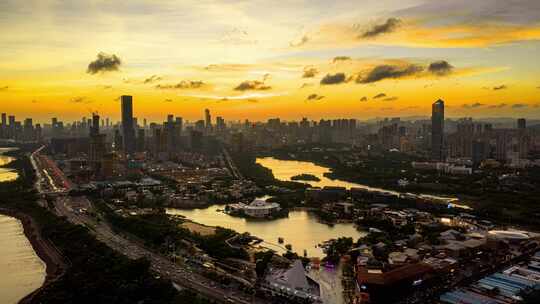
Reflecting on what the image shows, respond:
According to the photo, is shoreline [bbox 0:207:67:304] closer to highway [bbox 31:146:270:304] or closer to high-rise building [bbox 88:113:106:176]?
highway [bbox 31:146:270:304]

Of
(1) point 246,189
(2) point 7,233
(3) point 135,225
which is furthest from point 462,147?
(2) point 7,233

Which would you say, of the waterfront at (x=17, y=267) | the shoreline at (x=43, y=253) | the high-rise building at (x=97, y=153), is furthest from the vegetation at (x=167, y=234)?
A: the high-rise building at (x=97, y=153)

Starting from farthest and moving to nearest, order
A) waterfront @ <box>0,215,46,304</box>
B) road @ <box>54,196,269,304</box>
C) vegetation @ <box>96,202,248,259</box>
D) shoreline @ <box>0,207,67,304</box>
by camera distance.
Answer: vegetation @ <box>96,202,248,259</box> < waterfront @ <box>0,215,46,304</box> < shoreline @ <box>0,207,67,304</box> < road @ <box>54,196,269,304</box>

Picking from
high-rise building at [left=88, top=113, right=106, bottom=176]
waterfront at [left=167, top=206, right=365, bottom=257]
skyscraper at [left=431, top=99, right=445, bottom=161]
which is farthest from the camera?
skyscraper at [left=431, top=99, right=445, bottom=161]

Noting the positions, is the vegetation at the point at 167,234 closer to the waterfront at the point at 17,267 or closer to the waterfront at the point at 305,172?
the waterfront at the point at 17,267

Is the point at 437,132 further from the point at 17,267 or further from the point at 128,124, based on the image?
the point at 17,267

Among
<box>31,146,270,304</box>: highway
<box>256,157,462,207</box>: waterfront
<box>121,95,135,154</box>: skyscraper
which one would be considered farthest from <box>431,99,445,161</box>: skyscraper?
<box>31,146,270,304</box>: highway

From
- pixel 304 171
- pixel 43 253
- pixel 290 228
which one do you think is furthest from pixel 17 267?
pixel 304 171

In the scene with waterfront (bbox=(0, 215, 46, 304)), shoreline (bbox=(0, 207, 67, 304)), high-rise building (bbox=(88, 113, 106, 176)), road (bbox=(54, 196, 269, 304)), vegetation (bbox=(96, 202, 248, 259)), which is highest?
high-rise building (bbox=(88, 113, 106, 176))
